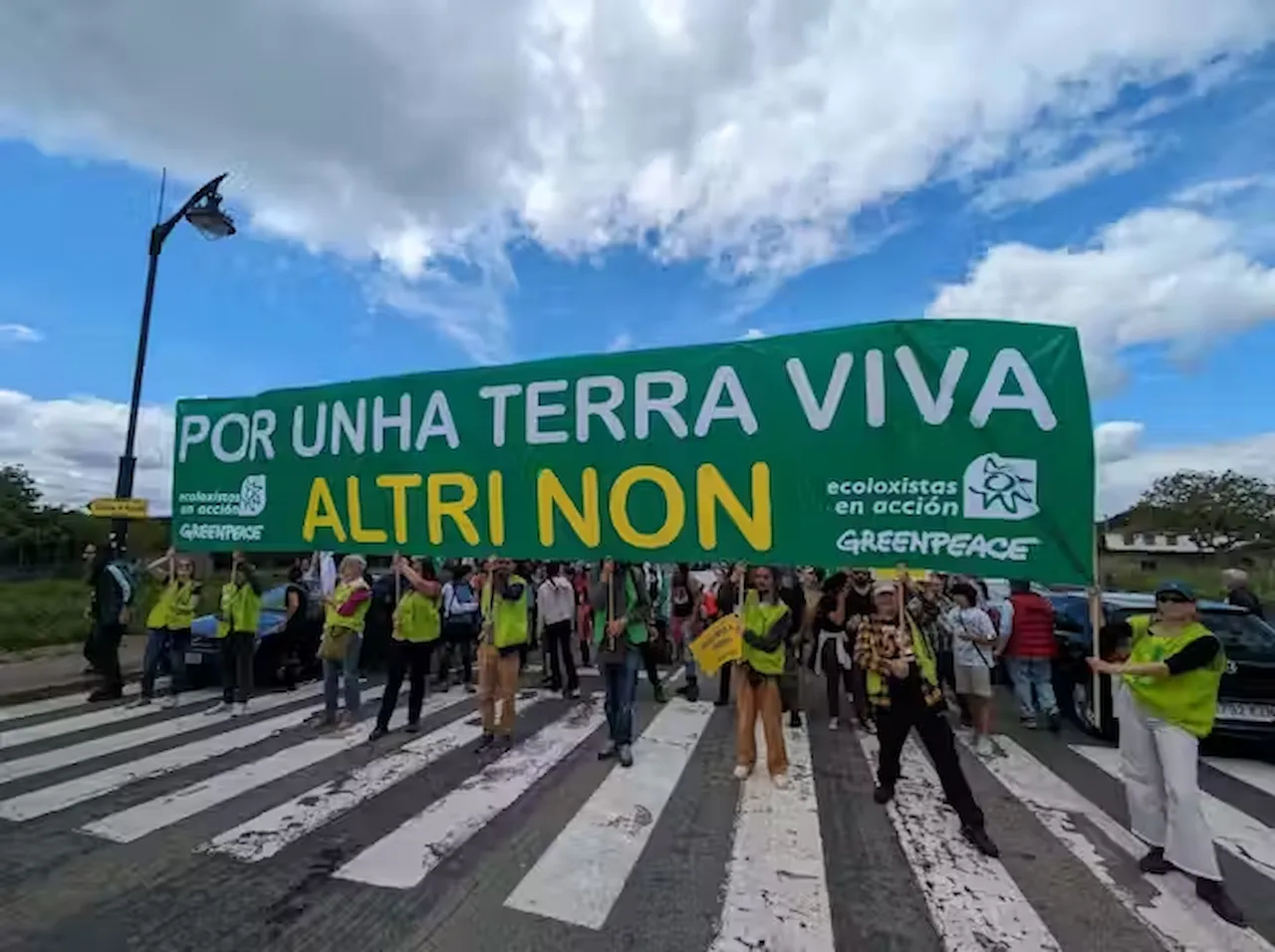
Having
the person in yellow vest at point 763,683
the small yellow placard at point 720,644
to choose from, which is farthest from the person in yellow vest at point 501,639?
the person in yellow vest at point 763,683

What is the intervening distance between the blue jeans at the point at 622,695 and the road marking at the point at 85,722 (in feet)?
17.5

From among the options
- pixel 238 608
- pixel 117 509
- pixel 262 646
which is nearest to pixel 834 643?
pixel 238 608

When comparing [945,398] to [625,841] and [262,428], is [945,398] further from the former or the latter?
[262,428]

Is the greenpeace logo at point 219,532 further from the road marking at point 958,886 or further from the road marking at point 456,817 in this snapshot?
the road marking at point 958,886

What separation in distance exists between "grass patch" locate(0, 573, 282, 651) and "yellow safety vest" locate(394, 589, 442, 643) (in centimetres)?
482

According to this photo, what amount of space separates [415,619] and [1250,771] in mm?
7821

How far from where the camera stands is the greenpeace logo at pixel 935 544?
3947 mm

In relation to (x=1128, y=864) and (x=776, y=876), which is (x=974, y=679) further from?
(x=776, y=876)

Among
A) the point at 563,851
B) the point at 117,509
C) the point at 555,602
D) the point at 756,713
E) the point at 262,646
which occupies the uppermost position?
the point at 117,509

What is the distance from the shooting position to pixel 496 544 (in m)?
5.27

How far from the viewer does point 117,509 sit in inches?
381

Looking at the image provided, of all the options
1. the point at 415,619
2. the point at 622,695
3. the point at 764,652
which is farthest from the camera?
the point at 415,619

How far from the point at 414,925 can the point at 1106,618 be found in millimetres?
8258

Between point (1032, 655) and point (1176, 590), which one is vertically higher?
point (1176, 590)
